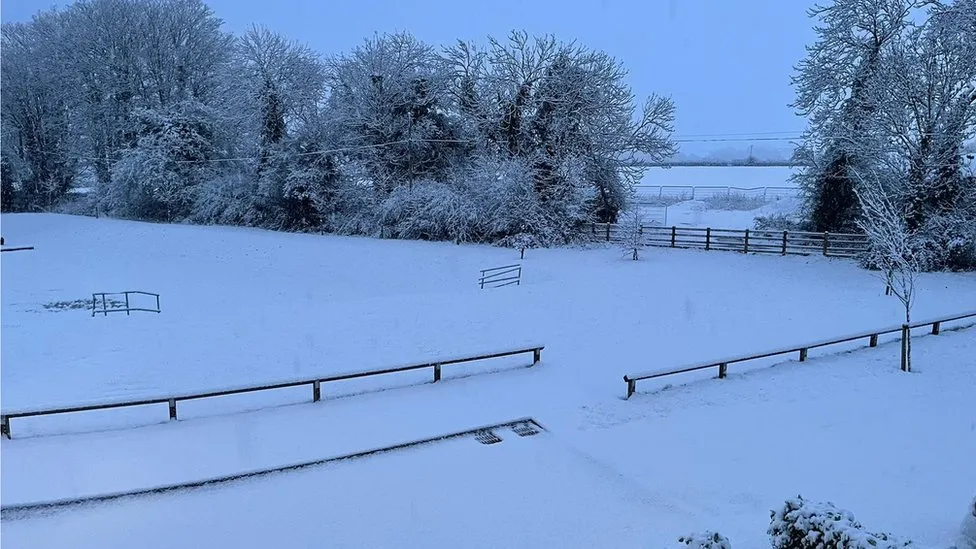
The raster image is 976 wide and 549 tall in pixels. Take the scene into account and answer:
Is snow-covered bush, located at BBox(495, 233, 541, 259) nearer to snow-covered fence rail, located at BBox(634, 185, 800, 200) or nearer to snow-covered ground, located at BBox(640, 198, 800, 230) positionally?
snow-covered ground, located at BBox(640, 198, 800, 230)

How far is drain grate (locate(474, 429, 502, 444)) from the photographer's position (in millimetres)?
7840

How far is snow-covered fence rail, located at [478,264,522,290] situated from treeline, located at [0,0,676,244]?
6.20 metres

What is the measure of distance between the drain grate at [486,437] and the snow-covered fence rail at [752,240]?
61.2 ft

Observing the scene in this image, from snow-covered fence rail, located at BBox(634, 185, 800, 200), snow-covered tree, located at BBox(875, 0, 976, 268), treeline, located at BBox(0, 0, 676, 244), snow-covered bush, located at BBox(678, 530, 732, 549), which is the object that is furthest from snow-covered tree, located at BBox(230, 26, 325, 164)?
snow-covered bush, located at BBox(678, 530, 732, 549)

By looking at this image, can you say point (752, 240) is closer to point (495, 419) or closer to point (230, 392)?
point (495, 419)

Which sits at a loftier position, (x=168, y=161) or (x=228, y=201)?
(x=168, y=161)

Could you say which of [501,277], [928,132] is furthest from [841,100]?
[501,277]

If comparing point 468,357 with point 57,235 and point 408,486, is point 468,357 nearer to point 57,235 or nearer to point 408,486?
point 408,486

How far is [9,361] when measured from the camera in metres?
11.6

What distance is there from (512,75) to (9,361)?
24.2 metres

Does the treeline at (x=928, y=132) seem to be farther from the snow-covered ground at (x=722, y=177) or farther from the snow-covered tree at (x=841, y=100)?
the snow-covered ground at (x=722, y=177)

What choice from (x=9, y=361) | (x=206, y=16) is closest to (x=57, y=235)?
(x=206, y=16)

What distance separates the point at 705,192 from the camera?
48125 millimetres

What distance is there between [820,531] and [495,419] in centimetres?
482
